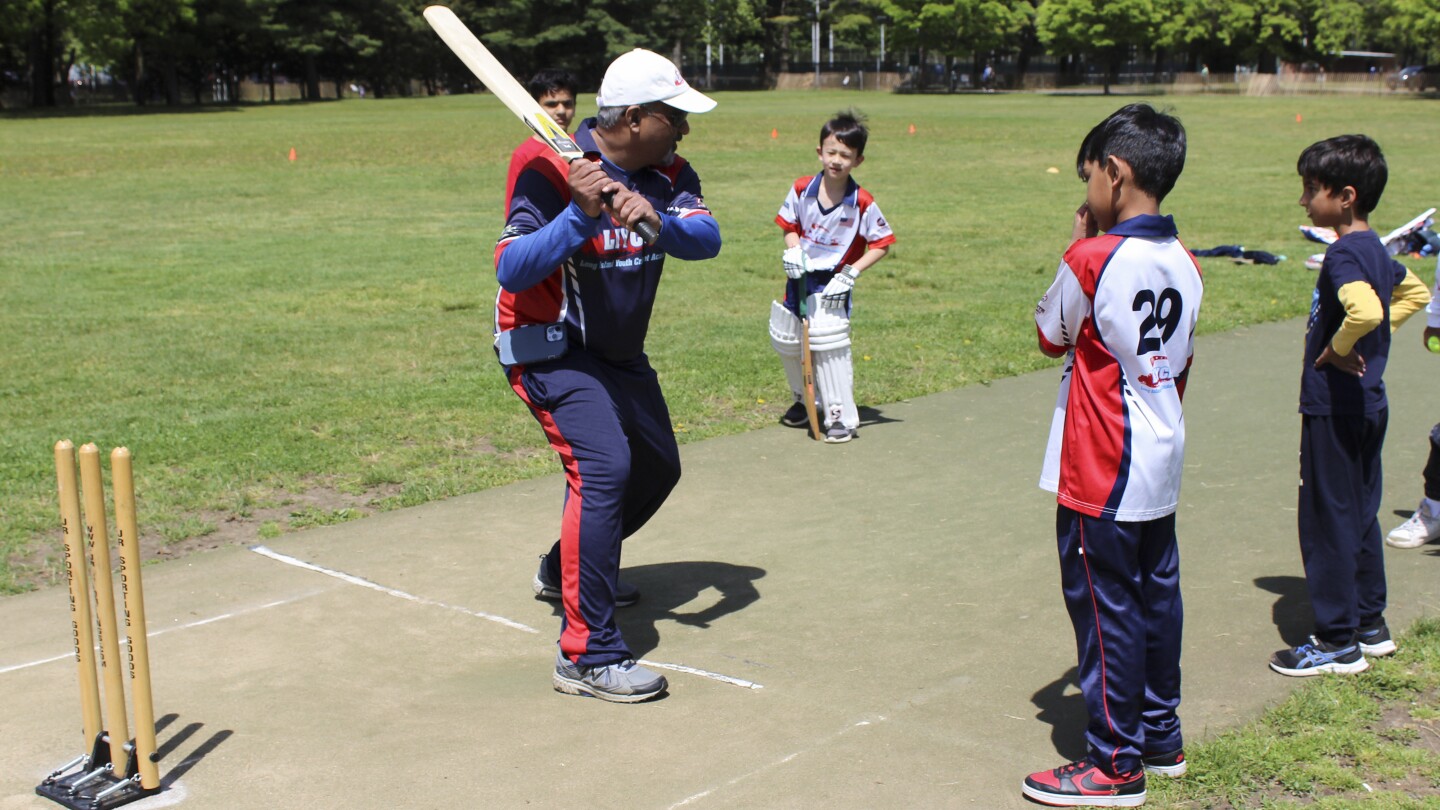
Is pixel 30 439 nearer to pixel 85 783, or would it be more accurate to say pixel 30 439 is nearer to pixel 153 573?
pixel 153 573

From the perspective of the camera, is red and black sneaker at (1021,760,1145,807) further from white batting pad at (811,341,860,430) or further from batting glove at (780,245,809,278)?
batting glove at (780,245,809,278)

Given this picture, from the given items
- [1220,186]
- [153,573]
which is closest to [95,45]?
[1220,186]

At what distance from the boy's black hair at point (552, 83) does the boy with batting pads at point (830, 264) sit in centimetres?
180

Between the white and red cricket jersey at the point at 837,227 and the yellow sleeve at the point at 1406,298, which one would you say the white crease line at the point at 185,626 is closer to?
the white and red cricket jersey at the point at 837,227

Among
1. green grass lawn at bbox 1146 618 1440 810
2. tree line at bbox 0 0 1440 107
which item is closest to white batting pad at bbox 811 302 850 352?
green grass lawn at bbox 1146 618 1440 810

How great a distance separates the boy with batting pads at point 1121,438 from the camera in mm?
3660

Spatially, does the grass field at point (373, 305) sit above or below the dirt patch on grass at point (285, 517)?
above

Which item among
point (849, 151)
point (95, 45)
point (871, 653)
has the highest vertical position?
point (95, 45)

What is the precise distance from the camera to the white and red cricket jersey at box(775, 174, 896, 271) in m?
8.45

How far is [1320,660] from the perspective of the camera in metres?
4.71

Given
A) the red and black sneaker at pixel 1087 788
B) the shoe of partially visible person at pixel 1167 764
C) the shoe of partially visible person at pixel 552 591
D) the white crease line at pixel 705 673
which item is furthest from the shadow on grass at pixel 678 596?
the shoe of partially visible person at pixel 1167 764

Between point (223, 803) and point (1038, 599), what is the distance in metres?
3.20

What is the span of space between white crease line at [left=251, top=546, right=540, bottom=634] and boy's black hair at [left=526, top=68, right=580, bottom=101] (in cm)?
261

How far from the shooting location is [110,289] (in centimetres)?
1435
